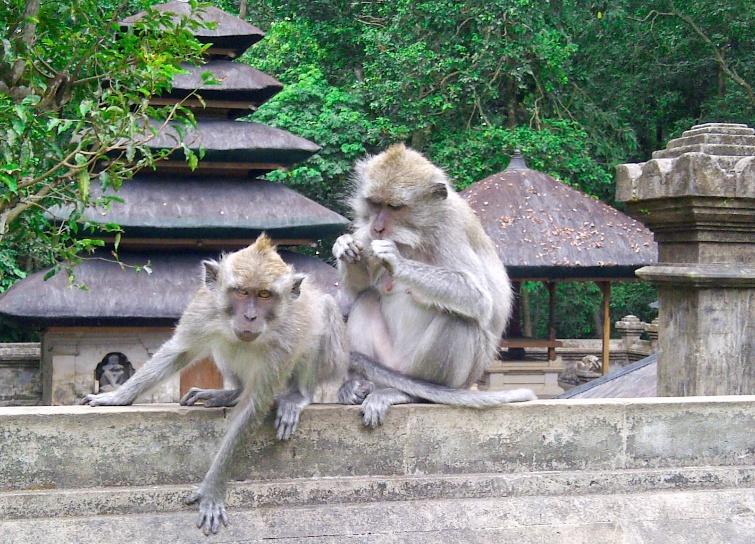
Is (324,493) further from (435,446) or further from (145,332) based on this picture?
(145,332)

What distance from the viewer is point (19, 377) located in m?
15.5

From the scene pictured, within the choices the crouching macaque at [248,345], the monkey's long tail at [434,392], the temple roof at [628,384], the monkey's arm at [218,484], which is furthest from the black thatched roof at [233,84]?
the monkey's arm at [218,484]

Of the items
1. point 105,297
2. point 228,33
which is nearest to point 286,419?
point 105,297

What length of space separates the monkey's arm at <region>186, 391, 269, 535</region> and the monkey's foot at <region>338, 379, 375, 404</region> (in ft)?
2.16

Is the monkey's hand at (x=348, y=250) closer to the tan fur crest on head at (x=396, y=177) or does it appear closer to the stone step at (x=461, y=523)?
the tan fur crest on head at (x=396, y=177)

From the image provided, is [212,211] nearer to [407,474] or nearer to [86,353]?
[86,353]

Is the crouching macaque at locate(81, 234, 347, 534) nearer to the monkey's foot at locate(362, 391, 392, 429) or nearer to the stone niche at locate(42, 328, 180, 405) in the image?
the monkey's foot at locate(362, 391, 392, 429)

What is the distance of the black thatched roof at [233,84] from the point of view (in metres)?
13.7

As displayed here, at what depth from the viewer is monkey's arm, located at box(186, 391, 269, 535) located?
13.5 ft

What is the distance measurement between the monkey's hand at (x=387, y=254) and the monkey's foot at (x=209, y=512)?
136cm

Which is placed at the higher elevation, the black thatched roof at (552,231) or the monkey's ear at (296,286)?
the black thatched roof at (552,231)

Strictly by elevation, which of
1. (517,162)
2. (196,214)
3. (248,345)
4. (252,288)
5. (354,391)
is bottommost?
(354,391)

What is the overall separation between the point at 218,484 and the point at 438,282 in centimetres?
144

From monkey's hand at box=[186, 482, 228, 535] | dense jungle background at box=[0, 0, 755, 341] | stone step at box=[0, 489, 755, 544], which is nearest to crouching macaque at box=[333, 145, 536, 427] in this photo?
stone step at box=[0, 489, 755, 544]
